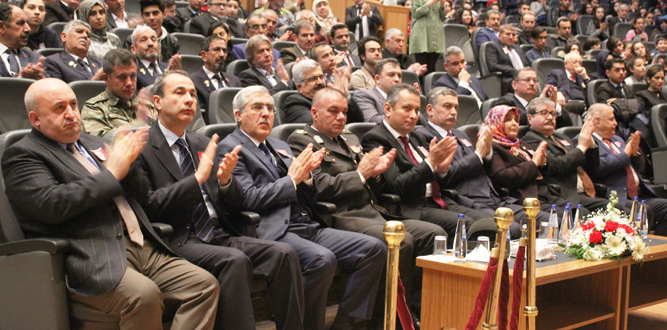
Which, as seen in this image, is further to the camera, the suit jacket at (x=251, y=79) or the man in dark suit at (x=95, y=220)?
the suit jacket at (x=251, y=79)

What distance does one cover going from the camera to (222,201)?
2490 mm

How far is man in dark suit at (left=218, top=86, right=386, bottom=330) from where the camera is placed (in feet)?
8.00

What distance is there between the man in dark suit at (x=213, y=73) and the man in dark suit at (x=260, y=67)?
0.33 feet

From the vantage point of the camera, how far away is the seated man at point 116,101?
2885 mm

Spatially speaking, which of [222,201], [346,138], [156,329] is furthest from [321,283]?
[346,138]

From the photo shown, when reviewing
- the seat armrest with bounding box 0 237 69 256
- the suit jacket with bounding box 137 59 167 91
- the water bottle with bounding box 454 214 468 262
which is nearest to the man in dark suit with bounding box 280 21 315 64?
the suit jacket with bounding box 137 59 167 91

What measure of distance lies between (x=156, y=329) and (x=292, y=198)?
82 centimetres

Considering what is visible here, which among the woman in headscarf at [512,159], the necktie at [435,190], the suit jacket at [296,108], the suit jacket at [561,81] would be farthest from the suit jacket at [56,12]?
the suit jacket at [561,81]

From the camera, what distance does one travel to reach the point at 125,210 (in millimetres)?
2100

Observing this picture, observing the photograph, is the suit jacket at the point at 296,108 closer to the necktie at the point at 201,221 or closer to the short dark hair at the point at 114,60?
the short dark hair at the point at 114,60

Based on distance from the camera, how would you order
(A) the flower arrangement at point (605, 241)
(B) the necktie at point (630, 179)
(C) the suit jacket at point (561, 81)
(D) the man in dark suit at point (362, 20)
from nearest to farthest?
(A) the flower arrangement at point (605, 241) → (B) the necktie at point (630, 179) → (C) the suit jacket at point (561, 81) → (D) the man in dark suit at point (362, 20)

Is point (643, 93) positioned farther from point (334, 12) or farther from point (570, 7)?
point (570, 7)

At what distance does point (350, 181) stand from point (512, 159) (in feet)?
4.10

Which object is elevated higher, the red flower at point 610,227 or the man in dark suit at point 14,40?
the man in dark suit at point 14,40
